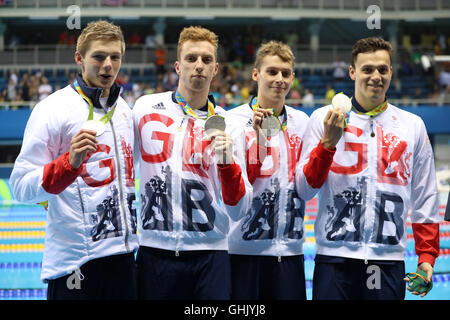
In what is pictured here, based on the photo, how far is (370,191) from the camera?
3.22m

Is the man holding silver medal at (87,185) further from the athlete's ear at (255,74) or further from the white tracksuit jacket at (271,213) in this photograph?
the athlete's ear at (255,74)

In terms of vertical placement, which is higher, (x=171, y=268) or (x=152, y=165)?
(x=152, y=165)

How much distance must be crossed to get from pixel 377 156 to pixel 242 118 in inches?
32.1

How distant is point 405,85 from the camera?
18062 mm

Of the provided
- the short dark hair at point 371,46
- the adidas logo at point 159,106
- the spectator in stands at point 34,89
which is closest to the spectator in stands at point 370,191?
the short dark hair at point 371,46

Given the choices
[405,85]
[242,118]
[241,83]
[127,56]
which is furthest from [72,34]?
[242,118]

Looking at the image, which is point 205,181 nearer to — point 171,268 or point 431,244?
point 171,268

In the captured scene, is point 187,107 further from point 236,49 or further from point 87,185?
point 236,49

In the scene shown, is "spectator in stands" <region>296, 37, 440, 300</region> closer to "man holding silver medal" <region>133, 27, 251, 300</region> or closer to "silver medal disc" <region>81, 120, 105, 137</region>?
"man holding silver medal" <region>133, 27, 251, 300</region>

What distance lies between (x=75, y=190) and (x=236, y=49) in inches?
671

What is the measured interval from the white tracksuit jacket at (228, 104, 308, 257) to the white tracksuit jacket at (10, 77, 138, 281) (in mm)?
682

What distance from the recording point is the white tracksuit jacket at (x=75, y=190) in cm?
281

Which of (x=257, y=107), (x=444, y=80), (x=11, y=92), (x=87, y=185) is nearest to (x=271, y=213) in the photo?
(x=257, y=107)

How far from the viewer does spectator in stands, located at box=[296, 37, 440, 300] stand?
3.18 m
